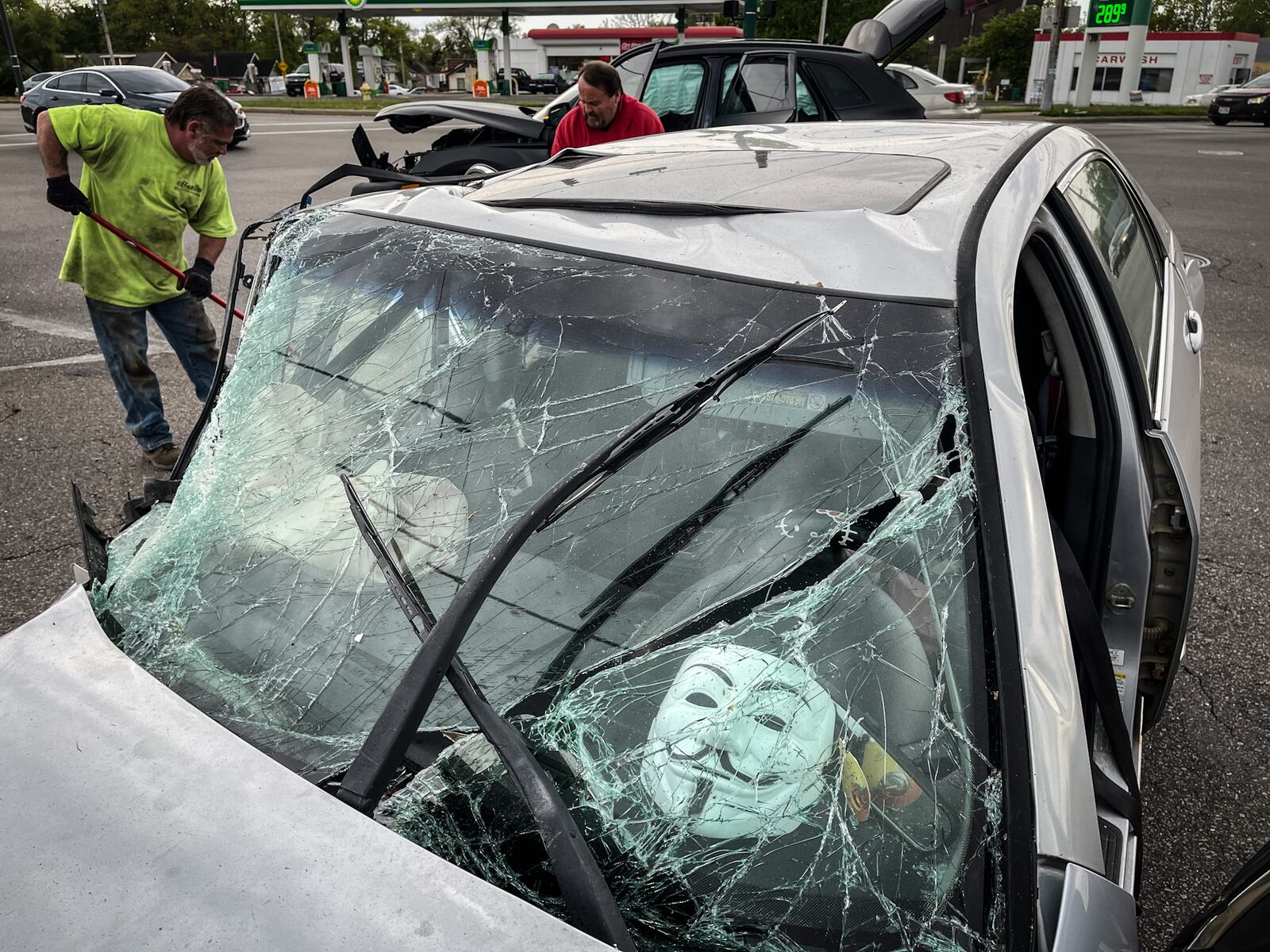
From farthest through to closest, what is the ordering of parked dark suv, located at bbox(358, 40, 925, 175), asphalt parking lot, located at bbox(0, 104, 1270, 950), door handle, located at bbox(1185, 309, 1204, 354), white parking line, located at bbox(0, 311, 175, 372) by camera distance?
parked dark suv, located at bbox(358, 40, 925, 175)
white parking line, located at bbox(0, 311, 175, 372)
door handle, located at bbox(1185, 309, 1204, 354)
asphalt parking lot, located at bbox(0, 104, 1270, 950)

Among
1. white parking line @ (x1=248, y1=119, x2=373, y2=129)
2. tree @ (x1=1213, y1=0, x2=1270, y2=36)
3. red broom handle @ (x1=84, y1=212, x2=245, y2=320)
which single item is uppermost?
tree @ (x1=1213, y1=0, x2=1270, y2=36)

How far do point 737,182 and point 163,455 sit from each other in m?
3.11

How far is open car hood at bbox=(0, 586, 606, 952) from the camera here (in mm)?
1005

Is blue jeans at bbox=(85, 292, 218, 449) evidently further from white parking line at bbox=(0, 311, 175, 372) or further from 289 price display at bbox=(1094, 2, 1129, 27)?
289 price display at bbox=(1094, 2, 1129, 27)

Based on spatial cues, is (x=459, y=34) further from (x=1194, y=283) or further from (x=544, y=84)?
(x=1194, y=283)

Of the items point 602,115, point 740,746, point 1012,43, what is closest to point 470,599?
point 740,746

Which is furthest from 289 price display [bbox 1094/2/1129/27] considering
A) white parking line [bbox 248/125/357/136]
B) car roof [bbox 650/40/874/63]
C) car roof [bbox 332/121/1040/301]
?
car roof [bbox 332/121/1040/301]

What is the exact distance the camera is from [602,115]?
16.3 ft

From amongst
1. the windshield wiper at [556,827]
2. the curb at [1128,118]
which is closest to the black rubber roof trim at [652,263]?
the windshield wiper at [556,827]

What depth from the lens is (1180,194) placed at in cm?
1103

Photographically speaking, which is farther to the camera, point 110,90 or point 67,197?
point 110,90

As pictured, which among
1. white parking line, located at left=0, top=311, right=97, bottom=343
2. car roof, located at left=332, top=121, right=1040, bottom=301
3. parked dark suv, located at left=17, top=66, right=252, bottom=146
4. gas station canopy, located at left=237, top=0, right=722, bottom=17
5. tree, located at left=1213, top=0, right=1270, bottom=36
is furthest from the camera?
tree, located at left=1213, top=0, right=1270, bottom=36

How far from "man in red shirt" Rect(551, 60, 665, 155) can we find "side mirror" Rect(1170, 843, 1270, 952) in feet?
14.1

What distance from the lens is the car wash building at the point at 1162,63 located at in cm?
3931
